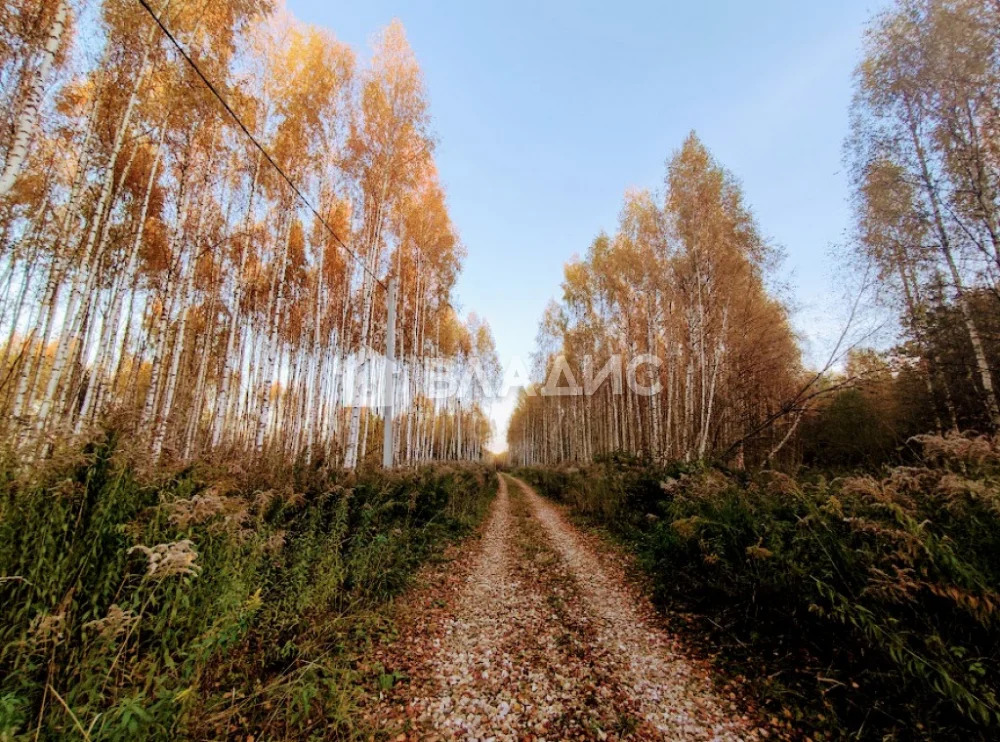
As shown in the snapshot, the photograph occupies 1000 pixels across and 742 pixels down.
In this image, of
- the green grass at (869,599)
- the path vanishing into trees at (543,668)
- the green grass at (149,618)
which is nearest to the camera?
the green grass at (149,618)

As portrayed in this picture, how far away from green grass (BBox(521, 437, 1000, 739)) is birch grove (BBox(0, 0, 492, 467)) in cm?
516

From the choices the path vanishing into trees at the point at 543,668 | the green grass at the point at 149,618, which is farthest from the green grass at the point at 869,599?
the green grass at the point at 149,618

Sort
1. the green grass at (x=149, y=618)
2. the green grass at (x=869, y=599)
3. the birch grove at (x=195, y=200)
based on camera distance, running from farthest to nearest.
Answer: the birch grove at (x=195, y=200), the green grass at (x=869, y=599), the green grass at (x=149, y=618)

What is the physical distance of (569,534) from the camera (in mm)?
8578

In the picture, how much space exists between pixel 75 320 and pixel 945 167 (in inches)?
682

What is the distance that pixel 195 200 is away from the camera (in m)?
10.2

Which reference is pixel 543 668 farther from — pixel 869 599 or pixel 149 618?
pixel 149 618

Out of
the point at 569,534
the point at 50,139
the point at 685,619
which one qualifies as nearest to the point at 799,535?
the point at 685,619

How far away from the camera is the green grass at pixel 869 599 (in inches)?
87.0

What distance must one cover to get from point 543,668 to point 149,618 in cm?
290

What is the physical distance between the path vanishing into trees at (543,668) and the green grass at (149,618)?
0.56 metres

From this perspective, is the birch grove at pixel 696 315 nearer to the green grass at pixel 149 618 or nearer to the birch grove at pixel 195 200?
the birch grove at pixel 195 200

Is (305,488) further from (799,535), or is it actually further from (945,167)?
(945,167)

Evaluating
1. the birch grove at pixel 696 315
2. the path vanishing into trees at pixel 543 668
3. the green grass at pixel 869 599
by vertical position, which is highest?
the birch grove at pixel 696 315
